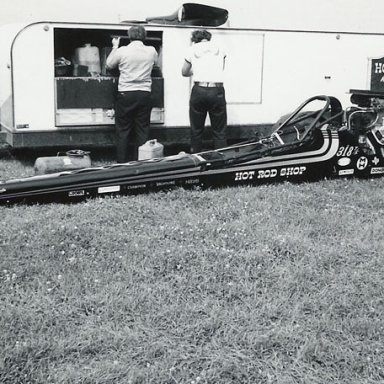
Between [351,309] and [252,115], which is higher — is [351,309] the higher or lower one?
the lower one

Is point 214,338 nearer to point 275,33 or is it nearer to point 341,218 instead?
point 341,218

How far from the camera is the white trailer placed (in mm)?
8672

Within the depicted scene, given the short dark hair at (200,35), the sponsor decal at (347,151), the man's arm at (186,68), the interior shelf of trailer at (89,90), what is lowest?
the sponsor decal at (347,151)

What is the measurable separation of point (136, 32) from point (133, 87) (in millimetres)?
704

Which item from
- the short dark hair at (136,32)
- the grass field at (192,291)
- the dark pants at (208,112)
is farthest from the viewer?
the dark pants at (208,112)

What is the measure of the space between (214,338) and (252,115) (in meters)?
6.33

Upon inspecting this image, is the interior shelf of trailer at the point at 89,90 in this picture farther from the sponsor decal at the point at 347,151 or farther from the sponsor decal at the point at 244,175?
the sponsor decal at the point at 347,151

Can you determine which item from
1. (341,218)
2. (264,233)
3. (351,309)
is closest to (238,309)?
(351,309)

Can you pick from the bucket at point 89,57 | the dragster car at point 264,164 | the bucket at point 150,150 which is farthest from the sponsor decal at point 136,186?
the bucket at point 89,57

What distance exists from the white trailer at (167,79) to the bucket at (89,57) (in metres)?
0.17

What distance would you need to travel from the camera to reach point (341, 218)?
21.1ft

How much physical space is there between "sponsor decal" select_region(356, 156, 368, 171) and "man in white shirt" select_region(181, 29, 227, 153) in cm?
205

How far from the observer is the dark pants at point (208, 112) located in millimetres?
9070

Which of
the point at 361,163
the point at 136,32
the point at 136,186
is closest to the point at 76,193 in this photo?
the point at 136,186
